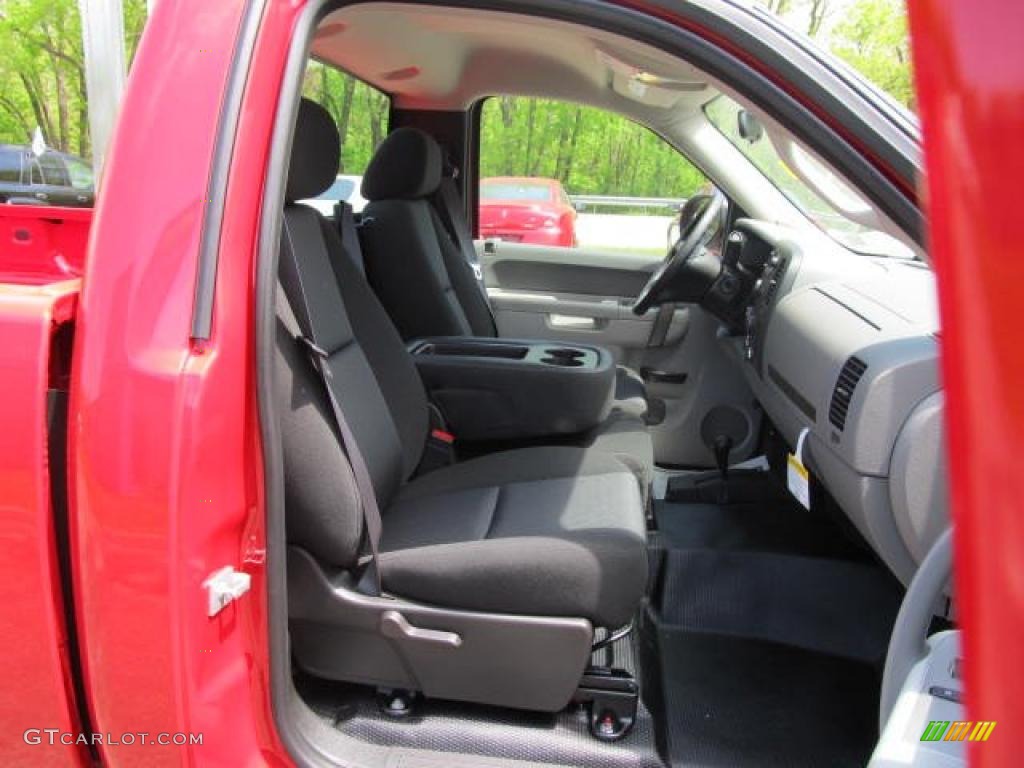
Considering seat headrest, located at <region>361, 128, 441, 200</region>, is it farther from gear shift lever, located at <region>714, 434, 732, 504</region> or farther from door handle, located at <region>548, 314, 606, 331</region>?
gear shift lever, located at <region>714, 434, 732, 504</region>

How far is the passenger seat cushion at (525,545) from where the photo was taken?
144 cm

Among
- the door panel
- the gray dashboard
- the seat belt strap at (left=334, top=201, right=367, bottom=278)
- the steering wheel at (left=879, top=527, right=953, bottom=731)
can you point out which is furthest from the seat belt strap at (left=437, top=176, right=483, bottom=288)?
the steering wheel at (left=879, top=527, right=953, bottom=731)

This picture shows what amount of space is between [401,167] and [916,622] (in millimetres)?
2214

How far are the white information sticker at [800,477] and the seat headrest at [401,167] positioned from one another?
1.57 metres

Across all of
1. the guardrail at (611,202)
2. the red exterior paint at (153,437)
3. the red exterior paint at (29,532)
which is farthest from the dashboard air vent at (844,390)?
the guardrail at (611,202)

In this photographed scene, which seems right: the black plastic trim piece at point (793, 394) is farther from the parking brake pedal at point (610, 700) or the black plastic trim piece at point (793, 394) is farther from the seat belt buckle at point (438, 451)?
the seat belt buckle at point (438, 451)

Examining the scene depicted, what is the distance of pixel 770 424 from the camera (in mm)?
2709

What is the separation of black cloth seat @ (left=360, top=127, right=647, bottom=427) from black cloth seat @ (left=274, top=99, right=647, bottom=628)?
2.25ft

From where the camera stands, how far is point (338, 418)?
1.45 metres

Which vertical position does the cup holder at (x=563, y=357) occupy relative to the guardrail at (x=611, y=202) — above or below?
below

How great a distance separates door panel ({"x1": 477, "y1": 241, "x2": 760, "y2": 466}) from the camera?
3096 mm

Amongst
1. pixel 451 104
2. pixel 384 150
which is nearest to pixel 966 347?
pixel 384 150

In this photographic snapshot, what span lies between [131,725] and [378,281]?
1.95 metres

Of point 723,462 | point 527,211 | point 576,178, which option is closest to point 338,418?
point 723,462
